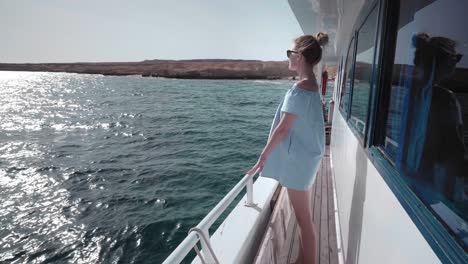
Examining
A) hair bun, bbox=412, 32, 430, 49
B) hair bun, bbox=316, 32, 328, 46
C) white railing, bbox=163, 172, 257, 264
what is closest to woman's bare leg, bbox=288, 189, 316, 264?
white railing, bbox=163, 172, 257, 264

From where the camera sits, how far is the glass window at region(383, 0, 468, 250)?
647mm

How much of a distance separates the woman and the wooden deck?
1.63 feet

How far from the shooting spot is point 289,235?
102 inches

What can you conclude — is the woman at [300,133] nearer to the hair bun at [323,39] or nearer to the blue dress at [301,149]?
the blue dress at [301,149]

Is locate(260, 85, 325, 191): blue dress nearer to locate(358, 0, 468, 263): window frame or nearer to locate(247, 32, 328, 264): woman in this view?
locate(247, 32, 328, 264): woman

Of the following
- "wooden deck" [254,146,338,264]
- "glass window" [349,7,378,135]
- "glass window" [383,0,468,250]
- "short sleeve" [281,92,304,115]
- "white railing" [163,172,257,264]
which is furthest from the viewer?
"wooden deck" [254,146,338,264]

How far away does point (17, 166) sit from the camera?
34.0 ft

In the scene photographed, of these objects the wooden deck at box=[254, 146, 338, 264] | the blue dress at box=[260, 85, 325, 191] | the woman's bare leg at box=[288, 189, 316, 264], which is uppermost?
the blue dress at box=[260, 85, 325, 191]

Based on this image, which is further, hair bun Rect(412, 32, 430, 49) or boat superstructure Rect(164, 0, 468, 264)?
hair bun Rect(412, 32, 430, 49)

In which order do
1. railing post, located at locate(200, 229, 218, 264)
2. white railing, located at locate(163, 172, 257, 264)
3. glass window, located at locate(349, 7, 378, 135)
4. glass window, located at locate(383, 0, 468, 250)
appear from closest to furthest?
glass window, located at locate(383, 0, 468, 250), white railing, located at locate(163, 172, 257, 264), railing post, located at locate(200, 229, 218, 264), glass window, located at locate(349, 7, 378, 135)

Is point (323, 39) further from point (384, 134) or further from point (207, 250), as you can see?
point (207, 250)

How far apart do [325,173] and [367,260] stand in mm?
3354

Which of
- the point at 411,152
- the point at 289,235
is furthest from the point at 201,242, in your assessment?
the point at 289,235

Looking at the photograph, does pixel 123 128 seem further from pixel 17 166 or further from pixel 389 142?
pixel 389 142
